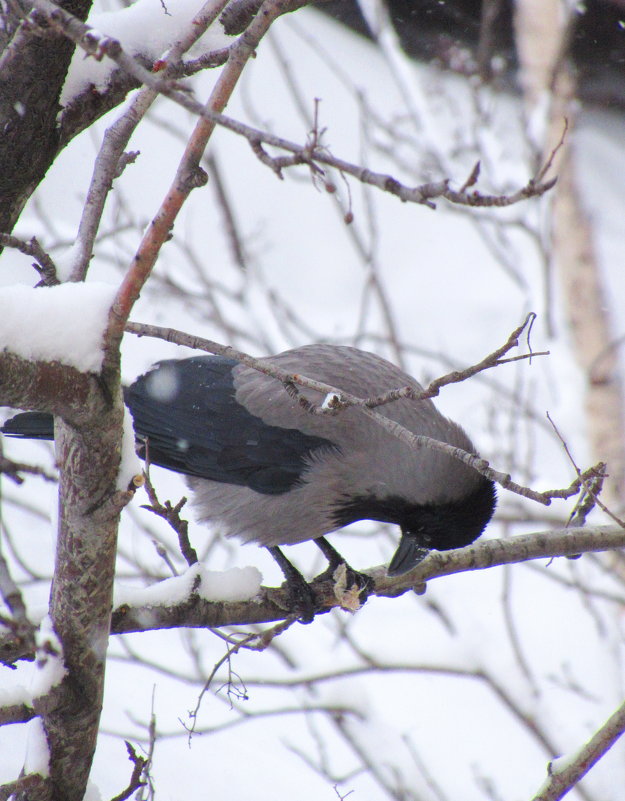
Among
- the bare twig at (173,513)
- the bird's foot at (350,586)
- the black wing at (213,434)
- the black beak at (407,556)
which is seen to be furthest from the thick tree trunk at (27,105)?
the black beak at (407,556)

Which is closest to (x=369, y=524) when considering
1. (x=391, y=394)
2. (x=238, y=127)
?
(x=391, y=394)

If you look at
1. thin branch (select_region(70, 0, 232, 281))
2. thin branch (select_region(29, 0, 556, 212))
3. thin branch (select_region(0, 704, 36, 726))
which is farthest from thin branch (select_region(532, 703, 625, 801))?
thin branch (select_region(70, 0, 232, 281))

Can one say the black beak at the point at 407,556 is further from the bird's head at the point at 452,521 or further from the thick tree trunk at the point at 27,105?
the thick tree trunk at the point at 27,105

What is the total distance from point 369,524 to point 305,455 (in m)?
5.05

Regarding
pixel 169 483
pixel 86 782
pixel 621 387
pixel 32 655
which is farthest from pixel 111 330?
pixel 621 387

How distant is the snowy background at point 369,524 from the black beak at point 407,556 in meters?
0.62

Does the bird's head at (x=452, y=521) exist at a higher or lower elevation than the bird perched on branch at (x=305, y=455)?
lower

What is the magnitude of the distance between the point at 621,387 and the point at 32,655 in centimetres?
563

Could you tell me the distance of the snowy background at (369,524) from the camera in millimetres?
4055

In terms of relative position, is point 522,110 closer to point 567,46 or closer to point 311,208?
point 567,46

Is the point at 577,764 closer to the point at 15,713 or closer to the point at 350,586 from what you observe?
the point at 350,586

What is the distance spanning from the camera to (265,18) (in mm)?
1304

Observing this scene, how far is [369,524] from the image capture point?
790cm

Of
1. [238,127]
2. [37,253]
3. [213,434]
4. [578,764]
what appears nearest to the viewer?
[238,127]
